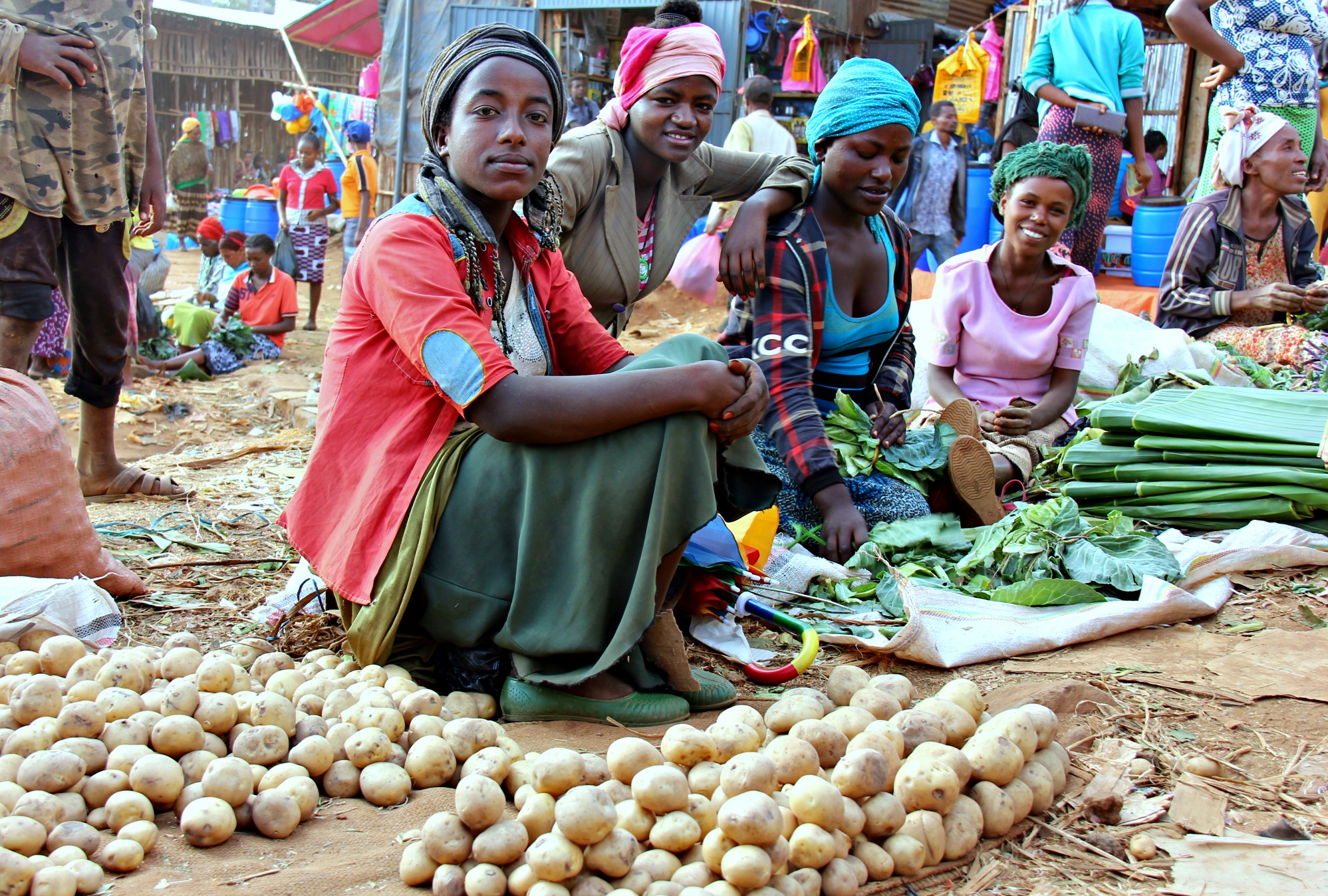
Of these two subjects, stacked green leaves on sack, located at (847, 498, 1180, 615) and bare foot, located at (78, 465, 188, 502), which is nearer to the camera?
stacked green leaves on sack, located at (847, 498, 1180, 615)

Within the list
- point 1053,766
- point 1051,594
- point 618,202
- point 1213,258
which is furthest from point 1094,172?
point 1053,766

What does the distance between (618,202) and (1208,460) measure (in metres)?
2.23

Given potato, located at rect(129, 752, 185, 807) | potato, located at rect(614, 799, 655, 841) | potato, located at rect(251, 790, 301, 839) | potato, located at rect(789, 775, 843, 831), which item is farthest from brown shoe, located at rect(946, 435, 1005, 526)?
potato, located at rect(129, 752, 185, 807)

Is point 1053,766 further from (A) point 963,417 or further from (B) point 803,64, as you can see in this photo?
(B) point 803,64

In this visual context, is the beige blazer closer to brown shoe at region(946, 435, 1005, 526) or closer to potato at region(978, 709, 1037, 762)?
brown shoe at region(946, 435, 1005, 526)

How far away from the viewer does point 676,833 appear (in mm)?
1624

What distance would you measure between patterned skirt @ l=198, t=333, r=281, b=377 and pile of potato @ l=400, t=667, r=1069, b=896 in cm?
733

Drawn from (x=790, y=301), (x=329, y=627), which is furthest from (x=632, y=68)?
(x=329, y=627)

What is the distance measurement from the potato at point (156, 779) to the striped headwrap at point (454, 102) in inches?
46.6

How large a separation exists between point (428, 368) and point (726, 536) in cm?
88

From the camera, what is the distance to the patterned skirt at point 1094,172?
615 cm

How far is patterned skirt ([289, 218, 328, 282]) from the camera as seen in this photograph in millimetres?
10672

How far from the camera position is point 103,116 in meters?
3.60

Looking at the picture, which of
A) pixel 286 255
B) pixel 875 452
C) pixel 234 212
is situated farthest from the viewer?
pixel 234 212
